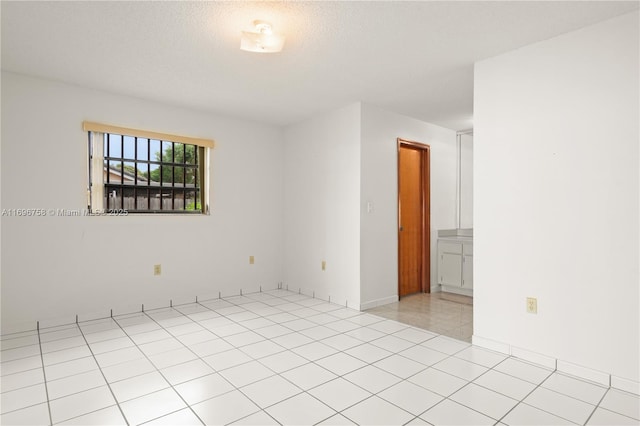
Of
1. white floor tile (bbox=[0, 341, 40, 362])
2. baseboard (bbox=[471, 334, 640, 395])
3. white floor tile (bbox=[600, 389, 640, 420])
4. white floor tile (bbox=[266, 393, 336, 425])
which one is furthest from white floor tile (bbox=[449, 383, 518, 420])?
white floor tile (bbox=[0, 341, 40, 362])

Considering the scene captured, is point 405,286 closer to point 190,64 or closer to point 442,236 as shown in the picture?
point 442,236

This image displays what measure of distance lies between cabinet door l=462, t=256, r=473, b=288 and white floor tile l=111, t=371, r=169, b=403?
13.2 feet

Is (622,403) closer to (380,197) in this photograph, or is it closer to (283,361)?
(283,361)

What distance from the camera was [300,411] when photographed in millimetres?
2082

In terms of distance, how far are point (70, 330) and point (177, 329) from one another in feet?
3.36

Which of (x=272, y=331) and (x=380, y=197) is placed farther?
(x=380, y=197)

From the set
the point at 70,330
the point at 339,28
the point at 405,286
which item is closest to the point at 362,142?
the point at 339,28

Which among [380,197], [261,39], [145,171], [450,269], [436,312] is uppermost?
[261,39]

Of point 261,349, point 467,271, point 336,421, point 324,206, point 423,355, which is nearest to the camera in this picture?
point 336,421

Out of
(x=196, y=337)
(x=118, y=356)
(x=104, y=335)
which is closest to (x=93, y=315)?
(x=104, y=335)

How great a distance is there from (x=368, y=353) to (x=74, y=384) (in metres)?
2.11

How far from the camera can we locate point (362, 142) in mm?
4285

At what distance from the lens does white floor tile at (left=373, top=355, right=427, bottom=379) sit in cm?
259

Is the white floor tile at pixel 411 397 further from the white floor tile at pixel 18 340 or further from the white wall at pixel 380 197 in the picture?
the white floor tile at pixel 18 340
